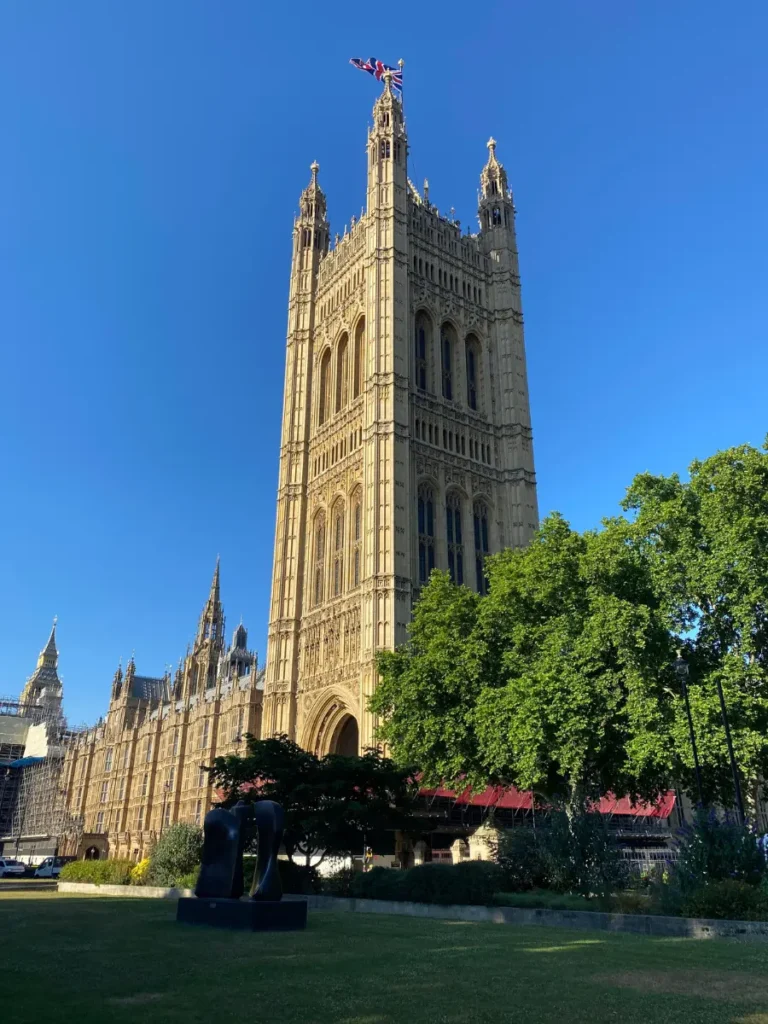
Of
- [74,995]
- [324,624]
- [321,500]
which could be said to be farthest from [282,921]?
[321,500]

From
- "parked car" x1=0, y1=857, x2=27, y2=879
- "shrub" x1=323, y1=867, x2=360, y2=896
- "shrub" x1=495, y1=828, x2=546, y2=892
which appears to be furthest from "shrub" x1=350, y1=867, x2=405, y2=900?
"parked car" x1=0, y1=857, x2=27, y2=879

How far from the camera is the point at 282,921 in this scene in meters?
15.5

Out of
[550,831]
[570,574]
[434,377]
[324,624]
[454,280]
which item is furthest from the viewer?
[454,280]

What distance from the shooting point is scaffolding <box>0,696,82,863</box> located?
92938 millimetres

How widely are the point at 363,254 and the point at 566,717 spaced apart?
42267mm

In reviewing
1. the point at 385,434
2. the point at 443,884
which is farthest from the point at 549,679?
the point at 385,434

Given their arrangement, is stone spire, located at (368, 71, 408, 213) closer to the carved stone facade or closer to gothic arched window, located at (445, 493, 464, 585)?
gothic arched window, located at (445, 493, 464, 585)

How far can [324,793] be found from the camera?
29219 mm

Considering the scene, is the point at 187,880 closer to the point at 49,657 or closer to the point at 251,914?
the point at 251,914

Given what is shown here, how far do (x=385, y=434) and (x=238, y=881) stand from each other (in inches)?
1407

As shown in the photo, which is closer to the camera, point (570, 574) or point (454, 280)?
point (570, 574)

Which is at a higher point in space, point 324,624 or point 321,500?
point 321,500

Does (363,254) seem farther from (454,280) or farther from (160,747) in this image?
(160,747)

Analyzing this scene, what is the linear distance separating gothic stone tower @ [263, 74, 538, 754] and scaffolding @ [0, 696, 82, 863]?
5217cm
